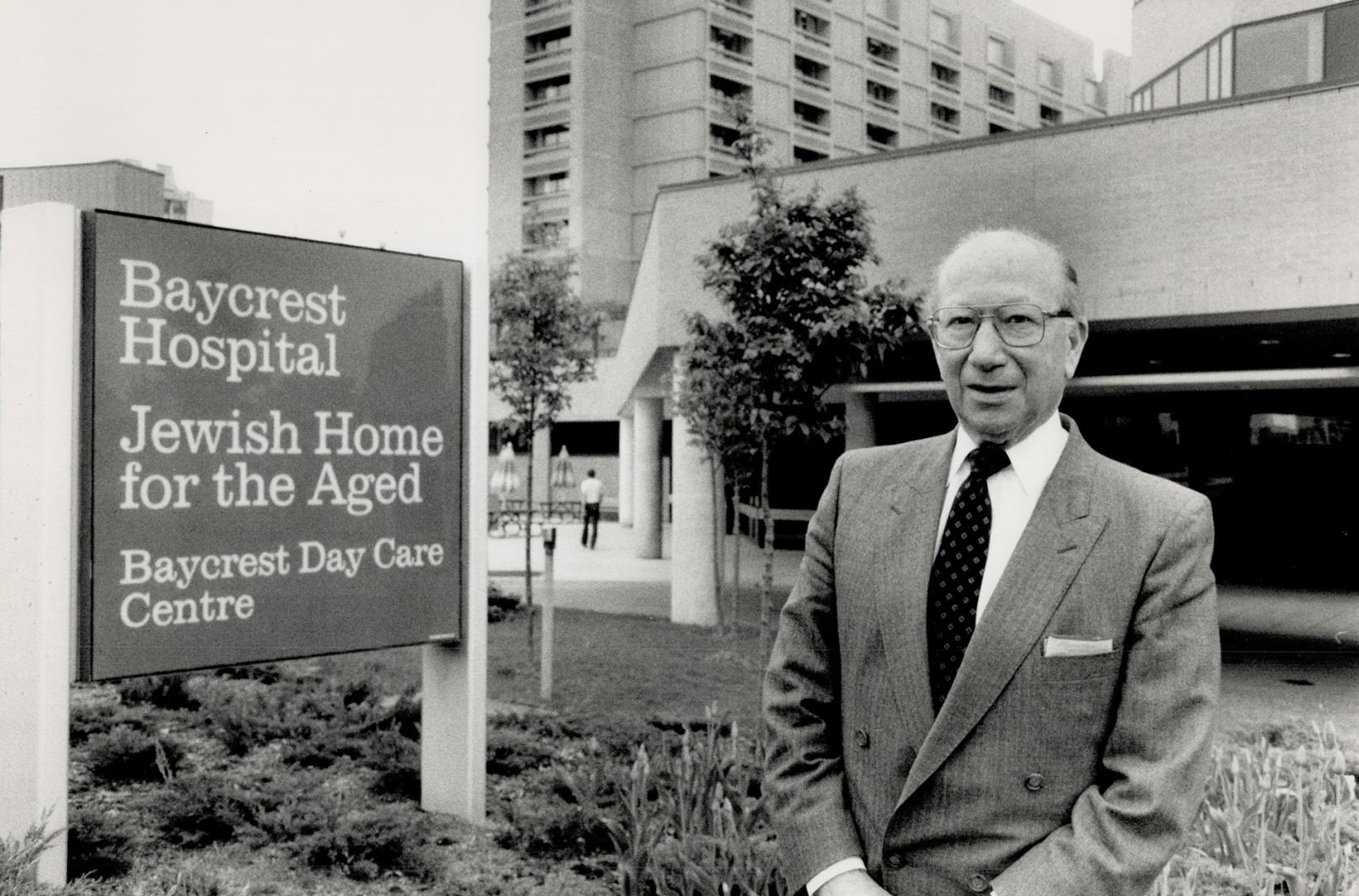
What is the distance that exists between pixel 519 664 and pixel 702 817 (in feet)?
17.8

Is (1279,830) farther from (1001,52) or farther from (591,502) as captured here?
(1001,52)

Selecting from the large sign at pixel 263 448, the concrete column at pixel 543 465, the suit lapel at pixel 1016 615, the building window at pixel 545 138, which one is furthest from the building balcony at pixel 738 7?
the suit lapel at pixel 1016 615

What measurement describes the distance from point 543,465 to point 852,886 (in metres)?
35.0

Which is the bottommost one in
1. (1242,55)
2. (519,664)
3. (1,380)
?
(519,664)

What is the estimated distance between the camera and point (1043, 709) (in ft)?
5.41

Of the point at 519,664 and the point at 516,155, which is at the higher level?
the point at 516,155

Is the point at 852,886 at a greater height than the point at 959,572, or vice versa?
the point at 959,572

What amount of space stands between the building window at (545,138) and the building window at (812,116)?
9457mm

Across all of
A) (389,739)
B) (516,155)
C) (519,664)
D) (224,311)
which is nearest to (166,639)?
(224,311)

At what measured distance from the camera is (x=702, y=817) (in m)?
3.98

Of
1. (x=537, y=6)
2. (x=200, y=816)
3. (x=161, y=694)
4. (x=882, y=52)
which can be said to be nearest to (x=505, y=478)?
(x=161, y=694)

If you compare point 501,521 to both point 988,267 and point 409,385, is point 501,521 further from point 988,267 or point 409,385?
point 988,267

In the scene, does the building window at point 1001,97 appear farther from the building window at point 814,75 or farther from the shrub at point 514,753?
the shrub at point 514,753

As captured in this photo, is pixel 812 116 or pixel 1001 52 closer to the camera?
pixel 812 116
